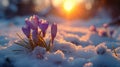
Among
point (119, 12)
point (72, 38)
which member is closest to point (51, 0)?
point (119, 12)

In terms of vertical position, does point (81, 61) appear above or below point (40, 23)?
below

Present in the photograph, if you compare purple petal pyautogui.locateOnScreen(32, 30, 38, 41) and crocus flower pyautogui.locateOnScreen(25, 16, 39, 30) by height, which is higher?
crocus flower pyautogui.locateOnScreen(25, 16, 39, 30)

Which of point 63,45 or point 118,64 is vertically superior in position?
point 63,45

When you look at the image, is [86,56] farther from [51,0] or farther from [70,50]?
[51,0]

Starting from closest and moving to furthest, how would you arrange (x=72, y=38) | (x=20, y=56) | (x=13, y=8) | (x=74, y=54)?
1. (x=20, y=56)
2. (x=74, y=54)
3. (x=72, y=38)
4. (x=13, y=8)

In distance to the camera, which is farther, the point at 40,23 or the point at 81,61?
the point at 40,23

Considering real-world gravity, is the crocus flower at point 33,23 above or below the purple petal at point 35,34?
above

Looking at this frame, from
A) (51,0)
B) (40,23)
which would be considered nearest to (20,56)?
(40,23)

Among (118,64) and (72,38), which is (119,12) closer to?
(72,38)

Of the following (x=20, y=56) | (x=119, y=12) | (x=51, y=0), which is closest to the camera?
(x=20, y=56)

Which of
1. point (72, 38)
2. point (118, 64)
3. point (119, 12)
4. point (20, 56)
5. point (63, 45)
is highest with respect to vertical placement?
point (119, 12)
